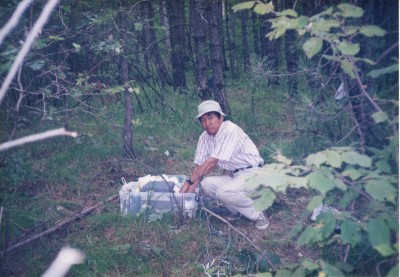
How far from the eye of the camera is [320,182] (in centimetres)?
196

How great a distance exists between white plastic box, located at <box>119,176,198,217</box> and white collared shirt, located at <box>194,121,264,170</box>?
19.3 inches

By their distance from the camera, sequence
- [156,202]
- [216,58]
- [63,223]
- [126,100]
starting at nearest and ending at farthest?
[63,223] < [156,202] < [126,100] < [216,58]

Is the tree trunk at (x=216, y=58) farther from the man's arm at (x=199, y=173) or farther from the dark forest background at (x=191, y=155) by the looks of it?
the man's arm at (x=199, y=173)

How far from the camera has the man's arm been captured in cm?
387

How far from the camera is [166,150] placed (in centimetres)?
564

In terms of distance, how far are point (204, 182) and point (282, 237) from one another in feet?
3.35

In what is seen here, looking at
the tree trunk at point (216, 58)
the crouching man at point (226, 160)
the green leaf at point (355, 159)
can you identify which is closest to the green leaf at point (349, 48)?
the green leaf at point (355, 159)

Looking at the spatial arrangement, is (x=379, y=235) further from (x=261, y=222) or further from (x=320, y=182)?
(x=261, y=222)

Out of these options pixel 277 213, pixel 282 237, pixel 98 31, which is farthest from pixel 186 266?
pixel 98 31

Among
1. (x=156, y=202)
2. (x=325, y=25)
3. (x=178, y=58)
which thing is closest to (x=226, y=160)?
(x=156, y=202)

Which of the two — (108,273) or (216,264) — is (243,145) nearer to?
(216,264)

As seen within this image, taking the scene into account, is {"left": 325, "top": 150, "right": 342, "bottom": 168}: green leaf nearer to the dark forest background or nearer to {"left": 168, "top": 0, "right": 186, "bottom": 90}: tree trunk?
the dark forest background

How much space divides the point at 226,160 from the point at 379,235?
6.62 ft

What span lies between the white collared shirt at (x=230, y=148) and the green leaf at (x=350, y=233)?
6.06 feet
